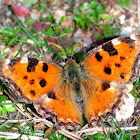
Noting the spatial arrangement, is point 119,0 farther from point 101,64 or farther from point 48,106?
point 48,106

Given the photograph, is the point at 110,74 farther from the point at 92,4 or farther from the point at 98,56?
the point at 92,4

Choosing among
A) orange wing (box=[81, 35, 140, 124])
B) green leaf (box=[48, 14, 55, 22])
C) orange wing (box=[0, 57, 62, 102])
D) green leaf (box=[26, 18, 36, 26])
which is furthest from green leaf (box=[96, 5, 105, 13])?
orange wing (box=[0, 57, 62, 102])

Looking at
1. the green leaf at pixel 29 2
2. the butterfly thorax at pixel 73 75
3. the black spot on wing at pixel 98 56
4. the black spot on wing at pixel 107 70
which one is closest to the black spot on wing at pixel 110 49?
the black spot on wing at pixel 98 56

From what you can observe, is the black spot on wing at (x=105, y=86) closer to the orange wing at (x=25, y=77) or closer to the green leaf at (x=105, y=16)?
the orange wing at (x=25, y=77)

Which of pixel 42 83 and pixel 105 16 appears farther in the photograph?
pixel 105 16

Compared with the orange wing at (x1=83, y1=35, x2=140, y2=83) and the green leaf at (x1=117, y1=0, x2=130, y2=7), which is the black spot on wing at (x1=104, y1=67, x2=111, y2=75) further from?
the green leaf at (x1=117, y1=0, x2=130, y2=7)

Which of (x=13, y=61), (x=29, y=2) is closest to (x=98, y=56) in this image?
(x=13, y=61)

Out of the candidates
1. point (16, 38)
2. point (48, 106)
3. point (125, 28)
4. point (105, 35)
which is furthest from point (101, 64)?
point (16, 38)
